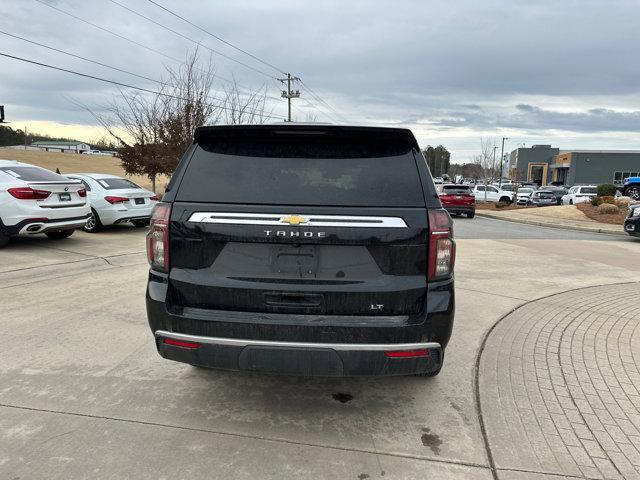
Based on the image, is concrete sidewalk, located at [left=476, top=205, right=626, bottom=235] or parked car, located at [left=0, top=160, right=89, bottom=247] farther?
concrete sidewalk, located at [left=476, top=205, right=626, bottom=235]

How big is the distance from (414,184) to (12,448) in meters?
2.83

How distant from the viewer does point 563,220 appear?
2077cm

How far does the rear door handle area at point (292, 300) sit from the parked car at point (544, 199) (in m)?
33.3

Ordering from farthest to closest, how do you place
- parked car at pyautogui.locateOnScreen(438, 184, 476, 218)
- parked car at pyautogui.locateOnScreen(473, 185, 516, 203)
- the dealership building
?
the dealership building, parked car at pyautogui.locateOnScreen(473, 185, 516, 203), parked car at pyautogui.locateOnScreen(438, 184, 476, 218)

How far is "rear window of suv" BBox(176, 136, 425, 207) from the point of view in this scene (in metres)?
2.88

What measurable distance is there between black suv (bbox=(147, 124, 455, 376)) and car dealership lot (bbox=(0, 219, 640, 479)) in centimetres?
53

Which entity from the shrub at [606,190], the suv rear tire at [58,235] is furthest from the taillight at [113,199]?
A: the shrub at [606,190]

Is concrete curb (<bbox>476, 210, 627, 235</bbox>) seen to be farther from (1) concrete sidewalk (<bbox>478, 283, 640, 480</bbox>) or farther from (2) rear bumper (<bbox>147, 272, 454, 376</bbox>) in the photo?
(2) rear bumper (<bbox>147, 272, 454, 376</bbox>)

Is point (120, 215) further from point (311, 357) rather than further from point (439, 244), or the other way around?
point (439, 244)

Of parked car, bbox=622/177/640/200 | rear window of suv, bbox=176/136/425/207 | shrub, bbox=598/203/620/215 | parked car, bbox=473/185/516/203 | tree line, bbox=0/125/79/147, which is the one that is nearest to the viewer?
rear window of suv, bbox=176/136/425/207

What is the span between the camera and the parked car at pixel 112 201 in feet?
37.2

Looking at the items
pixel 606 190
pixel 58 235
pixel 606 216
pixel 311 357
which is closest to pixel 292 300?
pixel 311 357

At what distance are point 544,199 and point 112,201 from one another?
95.2 ft

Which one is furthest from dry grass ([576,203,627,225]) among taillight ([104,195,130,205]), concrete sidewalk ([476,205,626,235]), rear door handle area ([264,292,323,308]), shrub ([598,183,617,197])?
rear door handle area ([264,292,323,308])
